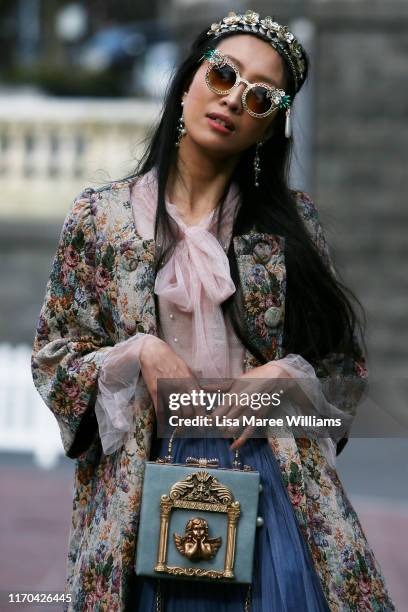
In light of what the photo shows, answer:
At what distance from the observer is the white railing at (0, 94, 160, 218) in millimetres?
14586

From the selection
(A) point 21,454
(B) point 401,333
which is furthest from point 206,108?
(B) point 401,333

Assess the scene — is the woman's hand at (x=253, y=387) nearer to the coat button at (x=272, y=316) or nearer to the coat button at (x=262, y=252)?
the coat button at (x=272, y=316)

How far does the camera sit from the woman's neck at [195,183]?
3.38 metres

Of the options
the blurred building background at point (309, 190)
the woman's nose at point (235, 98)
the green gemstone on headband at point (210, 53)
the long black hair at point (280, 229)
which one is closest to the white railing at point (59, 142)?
the blurred building background at point (309, 190)

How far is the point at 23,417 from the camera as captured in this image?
32.3 feet

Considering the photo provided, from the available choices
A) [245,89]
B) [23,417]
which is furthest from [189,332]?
[23,417]

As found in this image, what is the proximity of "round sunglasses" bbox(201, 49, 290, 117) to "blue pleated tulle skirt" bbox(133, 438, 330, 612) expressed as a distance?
76 centimetres

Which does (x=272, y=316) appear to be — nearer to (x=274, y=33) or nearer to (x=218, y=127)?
(x=218, y=127)

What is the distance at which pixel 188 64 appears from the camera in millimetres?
A: 3416

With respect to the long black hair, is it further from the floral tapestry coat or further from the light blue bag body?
the light blue bag body

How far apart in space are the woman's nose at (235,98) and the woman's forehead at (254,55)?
2.7 inches

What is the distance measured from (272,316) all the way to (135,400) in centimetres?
37

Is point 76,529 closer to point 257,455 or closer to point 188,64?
point 257,455

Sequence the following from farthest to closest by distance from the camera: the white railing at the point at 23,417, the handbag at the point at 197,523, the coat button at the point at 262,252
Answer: the white railing at the point at 23,417 → the coat button at the point at 262,252 → the handbag at the point at 197,523
